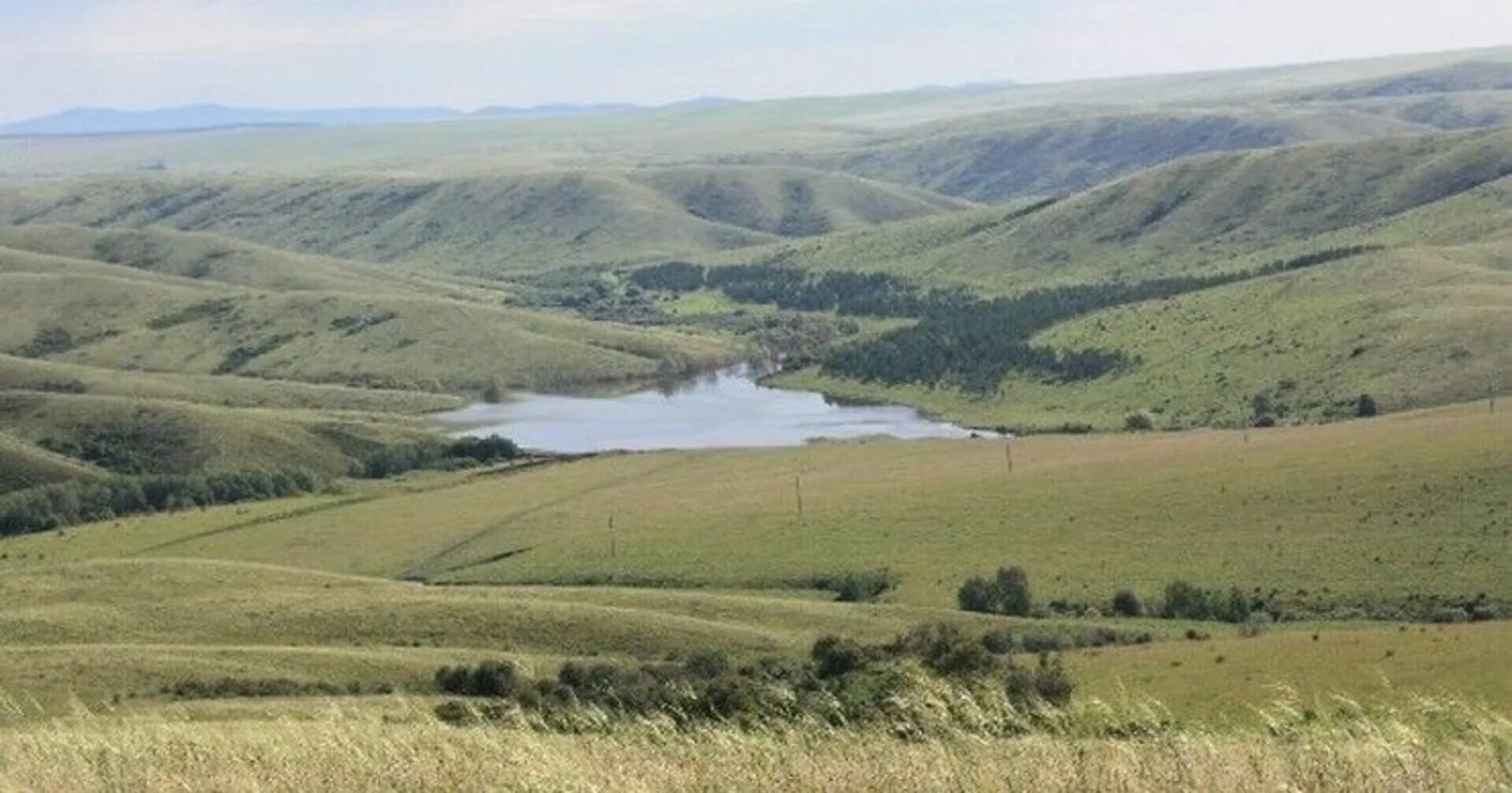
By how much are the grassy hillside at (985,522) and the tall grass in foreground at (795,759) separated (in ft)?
216

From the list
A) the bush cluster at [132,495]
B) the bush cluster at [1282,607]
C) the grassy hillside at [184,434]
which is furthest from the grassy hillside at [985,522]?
the grassy hillside at [184,434]

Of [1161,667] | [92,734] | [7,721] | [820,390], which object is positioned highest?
[92,734]

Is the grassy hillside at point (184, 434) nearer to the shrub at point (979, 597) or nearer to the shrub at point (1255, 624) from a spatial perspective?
the shrub at point (979, 597)

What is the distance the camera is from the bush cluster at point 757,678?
104 ft

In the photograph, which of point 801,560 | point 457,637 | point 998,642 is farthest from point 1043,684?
point 801,560

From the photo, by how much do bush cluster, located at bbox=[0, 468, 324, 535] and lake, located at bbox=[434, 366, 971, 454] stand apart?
26551 millimetres

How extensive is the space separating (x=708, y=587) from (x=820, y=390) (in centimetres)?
10354

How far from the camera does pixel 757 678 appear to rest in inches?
1687

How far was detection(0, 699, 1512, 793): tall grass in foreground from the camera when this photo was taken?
46.9 feet

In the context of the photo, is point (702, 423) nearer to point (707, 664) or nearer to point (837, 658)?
point (707, 664)

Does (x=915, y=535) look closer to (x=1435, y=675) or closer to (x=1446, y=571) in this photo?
(x=1446, y=571)

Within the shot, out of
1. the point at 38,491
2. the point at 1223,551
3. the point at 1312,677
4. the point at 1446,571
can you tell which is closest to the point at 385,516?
the point at 38,491

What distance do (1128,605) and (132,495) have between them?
9073cm

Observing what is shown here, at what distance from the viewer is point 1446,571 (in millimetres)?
79438
